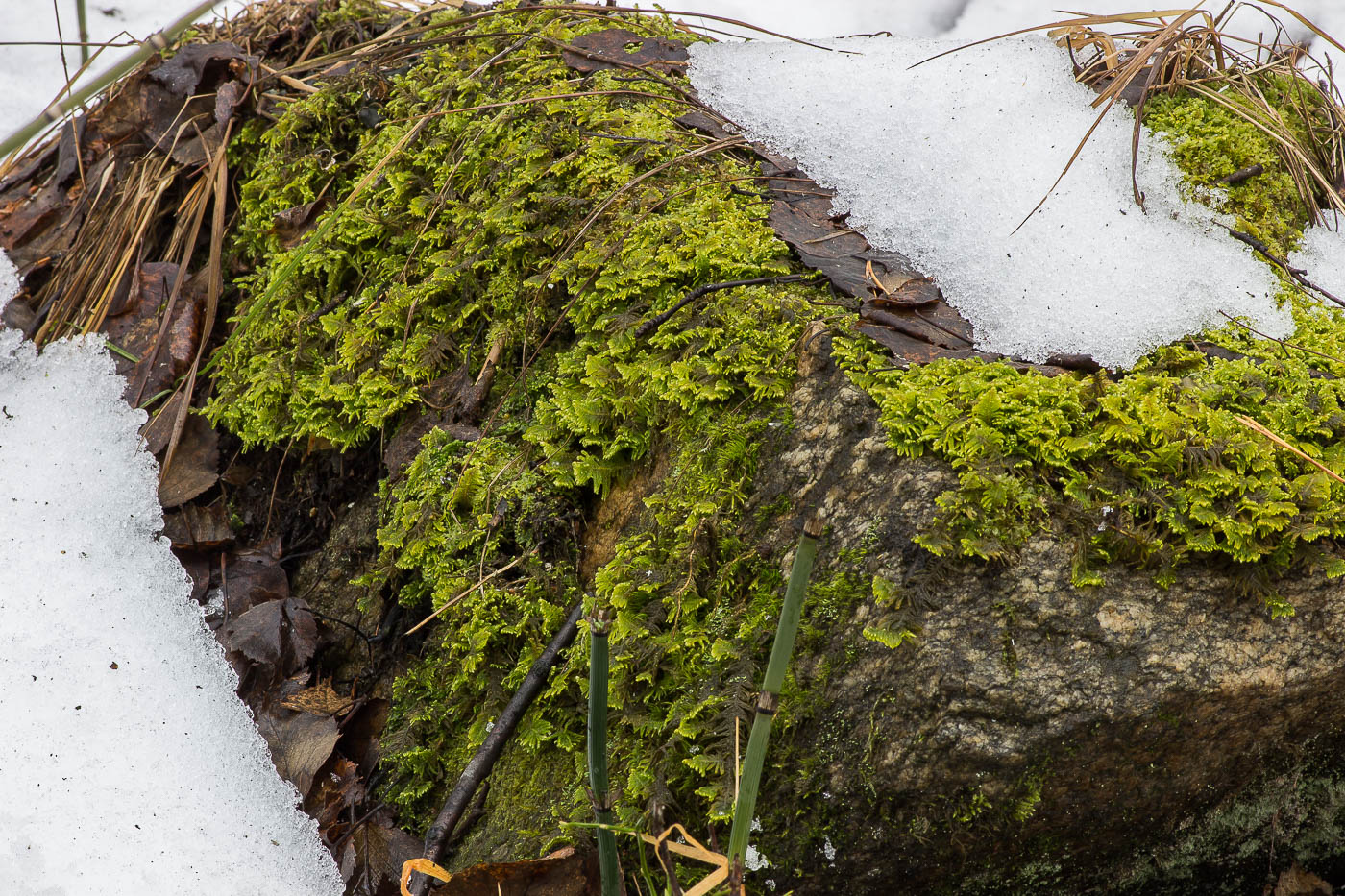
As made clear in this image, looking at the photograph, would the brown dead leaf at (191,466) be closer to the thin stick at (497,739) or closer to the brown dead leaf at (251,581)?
the brown dead leaf at (251,581)

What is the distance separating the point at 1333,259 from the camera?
2473 millimetres

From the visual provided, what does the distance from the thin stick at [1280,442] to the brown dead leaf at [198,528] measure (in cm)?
282

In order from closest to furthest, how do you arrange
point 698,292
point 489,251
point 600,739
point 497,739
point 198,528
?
point 600,739 < point 497,739 < point 698,292 < point 489,251 < point 198,528

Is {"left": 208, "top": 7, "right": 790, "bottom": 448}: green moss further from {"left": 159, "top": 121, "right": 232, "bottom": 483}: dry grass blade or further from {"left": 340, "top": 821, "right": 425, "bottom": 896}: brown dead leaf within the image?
{"left": 340, "top": 821, "right": 425, "bottom": 896}: brown dead leaf

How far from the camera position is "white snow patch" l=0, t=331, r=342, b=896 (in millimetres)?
2121

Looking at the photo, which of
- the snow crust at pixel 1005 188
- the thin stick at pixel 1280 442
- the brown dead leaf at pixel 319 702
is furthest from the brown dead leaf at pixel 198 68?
the thin stick at pixel 1280 442

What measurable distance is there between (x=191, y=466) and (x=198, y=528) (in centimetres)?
23

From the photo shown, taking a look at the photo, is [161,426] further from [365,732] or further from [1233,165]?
[1233,165]

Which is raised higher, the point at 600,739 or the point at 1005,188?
the point at 1005,188

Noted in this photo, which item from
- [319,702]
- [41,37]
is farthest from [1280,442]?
[41,37]

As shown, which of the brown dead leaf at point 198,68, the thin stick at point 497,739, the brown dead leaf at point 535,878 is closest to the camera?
the brown dead leaf at point 535,878

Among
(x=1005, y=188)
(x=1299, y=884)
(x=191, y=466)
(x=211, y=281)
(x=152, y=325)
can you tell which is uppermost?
(x=1005, y=188)

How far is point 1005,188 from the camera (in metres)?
2.45

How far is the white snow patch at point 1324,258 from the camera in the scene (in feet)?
7.78
